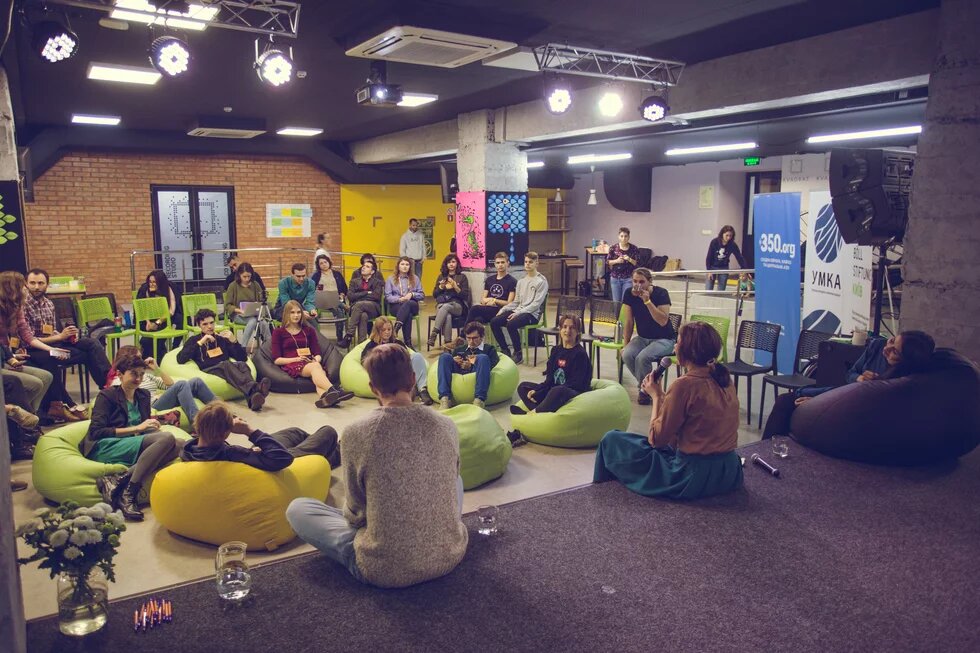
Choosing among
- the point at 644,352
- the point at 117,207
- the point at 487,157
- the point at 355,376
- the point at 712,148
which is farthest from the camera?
the point at 117,207

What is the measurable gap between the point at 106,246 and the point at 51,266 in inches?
35.8

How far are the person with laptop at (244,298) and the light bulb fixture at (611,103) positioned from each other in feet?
15.1

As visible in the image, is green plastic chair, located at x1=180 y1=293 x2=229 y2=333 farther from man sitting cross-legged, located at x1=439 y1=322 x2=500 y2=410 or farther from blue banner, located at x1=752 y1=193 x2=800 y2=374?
blue banner, located at x1=752 y1=193 x2=800 y2=374

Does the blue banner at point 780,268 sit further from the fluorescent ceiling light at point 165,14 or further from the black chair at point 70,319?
the black chair at point 70,319

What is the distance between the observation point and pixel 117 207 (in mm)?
13031

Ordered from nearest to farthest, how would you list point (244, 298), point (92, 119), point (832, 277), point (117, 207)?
point (832, 277), point (244, 298), point (92, 119), point (117, 207)

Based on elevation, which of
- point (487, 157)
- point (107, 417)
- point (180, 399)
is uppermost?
point (487, 157)

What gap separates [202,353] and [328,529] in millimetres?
4256

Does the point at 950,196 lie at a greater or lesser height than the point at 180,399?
greater

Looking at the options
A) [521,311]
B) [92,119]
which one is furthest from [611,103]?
[92,119]

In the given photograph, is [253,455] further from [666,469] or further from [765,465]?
[765,465]

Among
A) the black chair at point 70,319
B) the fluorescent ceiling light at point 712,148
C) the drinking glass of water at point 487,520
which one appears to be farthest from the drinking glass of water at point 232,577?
the fluorescent ceiling light at point 712,148

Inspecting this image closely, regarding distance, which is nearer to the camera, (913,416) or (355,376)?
(913,416)

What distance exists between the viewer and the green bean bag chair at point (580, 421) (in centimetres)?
555
